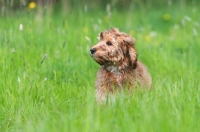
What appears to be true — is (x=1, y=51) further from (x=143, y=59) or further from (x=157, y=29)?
(x=157, y=29)

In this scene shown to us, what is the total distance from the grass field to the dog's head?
41cm

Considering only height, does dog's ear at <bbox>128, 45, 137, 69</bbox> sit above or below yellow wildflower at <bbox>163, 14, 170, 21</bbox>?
below

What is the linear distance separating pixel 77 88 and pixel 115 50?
86 centimetres

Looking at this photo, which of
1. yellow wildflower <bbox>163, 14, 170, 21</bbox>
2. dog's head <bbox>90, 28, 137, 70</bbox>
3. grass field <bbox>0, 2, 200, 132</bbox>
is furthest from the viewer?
yellow wildflower <bbox>163, 14, 170, 21</bbox>

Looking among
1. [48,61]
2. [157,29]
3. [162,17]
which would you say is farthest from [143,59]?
[162,17]

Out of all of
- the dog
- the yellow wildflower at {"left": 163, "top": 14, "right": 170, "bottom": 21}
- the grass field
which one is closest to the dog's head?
the dog

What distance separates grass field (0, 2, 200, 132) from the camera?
3896mm

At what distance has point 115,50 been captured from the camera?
17.2ft

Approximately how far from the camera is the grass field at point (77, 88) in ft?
12.8

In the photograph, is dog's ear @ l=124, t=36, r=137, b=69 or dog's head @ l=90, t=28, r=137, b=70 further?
dog's ear @ l=124, t=36, r=137, b=69

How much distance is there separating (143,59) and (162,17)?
7.11 metres

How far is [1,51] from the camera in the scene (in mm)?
6312

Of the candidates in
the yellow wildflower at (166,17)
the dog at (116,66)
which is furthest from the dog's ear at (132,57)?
the yellow wildflower at (166,17)

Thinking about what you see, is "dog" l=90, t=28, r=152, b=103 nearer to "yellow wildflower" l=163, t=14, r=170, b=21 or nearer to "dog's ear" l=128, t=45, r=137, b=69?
"dog's ear" l=128, t=45, r=137, b=69
